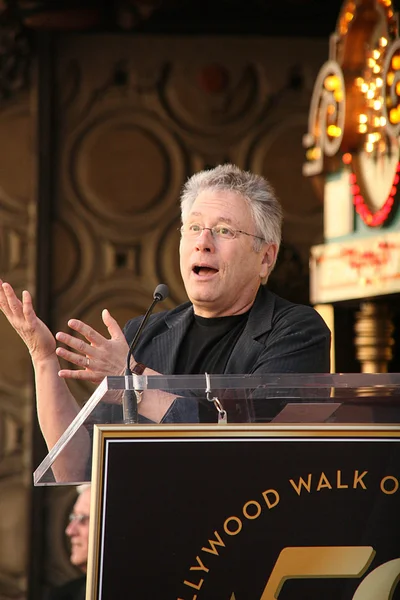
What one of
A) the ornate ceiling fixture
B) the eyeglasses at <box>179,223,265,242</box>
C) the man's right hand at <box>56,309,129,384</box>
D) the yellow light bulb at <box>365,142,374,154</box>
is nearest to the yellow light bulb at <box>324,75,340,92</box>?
the ornate ceiling fixture

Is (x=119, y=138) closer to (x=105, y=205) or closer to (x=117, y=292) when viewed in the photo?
(x=105, y=205)

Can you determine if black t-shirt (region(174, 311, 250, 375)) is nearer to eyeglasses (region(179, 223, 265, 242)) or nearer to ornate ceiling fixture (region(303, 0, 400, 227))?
eyeglasses (region(179, 223, 265, 242))

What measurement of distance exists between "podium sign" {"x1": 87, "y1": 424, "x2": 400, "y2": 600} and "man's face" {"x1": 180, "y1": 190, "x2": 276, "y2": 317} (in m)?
0.73

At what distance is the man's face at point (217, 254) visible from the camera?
7.51ft

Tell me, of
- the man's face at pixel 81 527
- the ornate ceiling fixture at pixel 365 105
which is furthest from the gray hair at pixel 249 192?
the man's face at pixel 81 527

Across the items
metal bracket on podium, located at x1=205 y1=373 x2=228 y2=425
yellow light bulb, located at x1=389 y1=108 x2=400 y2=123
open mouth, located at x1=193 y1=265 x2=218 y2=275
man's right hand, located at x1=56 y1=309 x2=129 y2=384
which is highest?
yellow light bulb, located at x1=389 y1=108 x2=400 y2=123

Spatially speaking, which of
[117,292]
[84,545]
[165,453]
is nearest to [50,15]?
[117,292]

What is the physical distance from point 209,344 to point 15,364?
3.36 m

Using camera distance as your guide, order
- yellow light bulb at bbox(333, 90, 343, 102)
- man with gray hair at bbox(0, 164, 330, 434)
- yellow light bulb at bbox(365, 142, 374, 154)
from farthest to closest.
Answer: yellow light bulb at bbox(333, 90, 343, 102), yellow light bulb at bbox(365, 142, 374, 154), man with gray hair at bbox(0, 164, 330, 434)

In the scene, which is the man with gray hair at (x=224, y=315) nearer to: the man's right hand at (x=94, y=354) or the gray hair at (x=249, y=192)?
the gray hair at (x=249, y=192)

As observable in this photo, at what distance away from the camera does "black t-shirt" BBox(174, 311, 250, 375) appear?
7.60 feet

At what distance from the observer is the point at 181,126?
18.7ft

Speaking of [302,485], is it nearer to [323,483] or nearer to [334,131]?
[323,483]

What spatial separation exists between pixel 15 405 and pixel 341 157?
222 cm
